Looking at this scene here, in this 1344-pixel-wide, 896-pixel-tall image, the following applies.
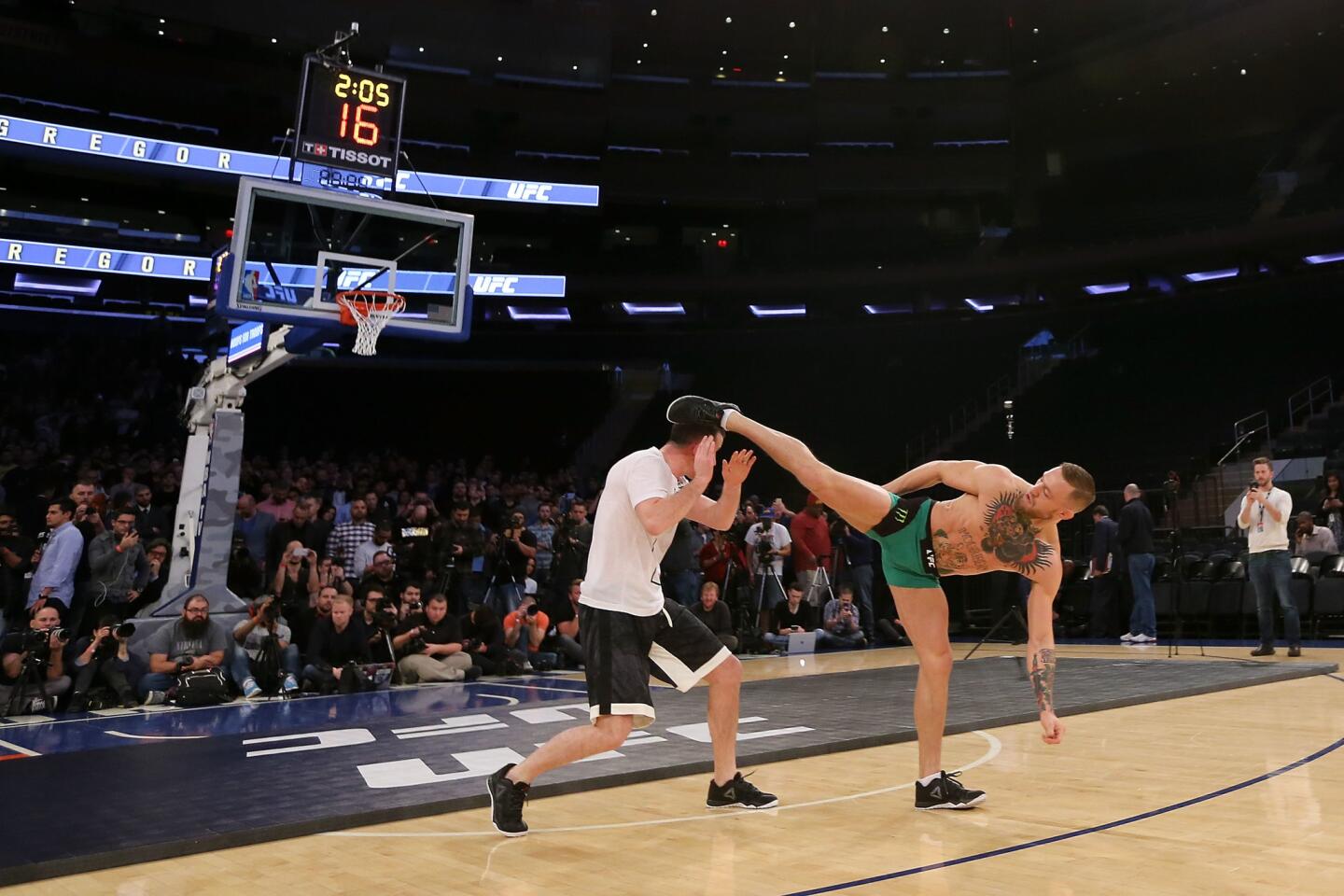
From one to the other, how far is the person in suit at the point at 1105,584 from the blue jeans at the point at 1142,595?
1.08 meters

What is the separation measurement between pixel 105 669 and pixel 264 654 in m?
1.28

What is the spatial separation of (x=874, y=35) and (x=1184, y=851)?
24.0 meters

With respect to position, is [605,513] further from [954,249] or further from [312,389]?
[954,249]

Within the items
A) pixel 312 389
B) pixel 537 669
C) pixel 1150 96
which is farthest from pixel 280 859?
pixel 1150 96

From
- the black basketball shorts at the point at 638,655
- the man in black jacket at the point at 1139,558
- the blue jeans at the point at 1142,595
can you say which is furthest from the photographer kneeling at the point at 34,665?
the blue jeans at the point at 1142,595

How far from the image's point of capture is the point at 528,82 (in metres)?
23.4

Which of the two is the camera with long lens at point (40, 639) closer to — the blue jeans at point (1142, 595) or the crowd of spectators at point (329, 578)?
the crowd of spectators at point (329, 578)

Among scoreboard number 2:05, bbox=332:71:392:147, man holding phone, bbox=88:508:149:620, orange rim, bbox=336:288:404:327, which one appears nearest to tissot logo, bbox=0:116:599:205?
scoreboard number 2:05, bbox=332:71:392:147

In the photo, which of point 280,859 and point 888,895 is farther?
point 280,859

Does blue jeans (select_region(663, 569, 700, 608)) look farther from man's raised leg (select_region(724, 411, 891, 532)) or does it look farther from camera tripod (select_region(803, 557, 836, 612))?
man's raised leg (select_region(724, 411, 891, 532))

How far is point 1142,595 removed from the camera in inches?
497

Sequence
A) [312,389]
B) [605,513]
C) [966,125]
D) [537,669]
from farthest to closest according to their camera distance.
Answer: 1. [966,125]
2. [312,389]
3. [537,669]
4. [605,513]

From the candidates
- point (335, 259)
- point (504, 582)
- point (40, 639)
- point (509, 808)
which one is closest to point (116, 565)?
point (40, 639)

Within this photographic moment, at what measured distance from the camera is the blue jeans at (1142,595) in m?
12.3
